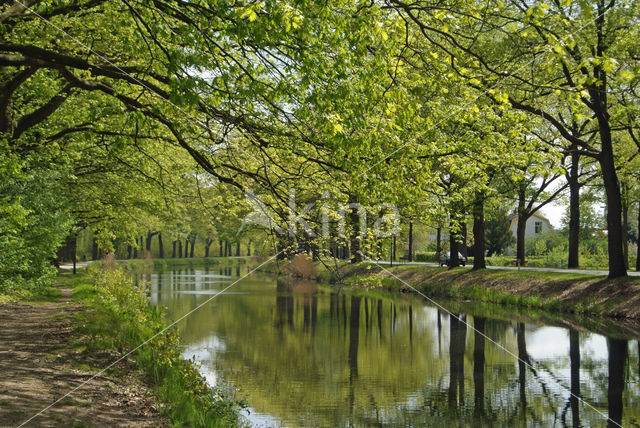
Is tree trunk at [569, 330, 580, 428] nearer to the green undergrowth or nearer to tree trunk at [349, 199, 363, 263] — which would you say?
the green undergrowth

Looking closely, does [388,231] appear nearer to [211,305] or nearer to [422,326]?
[422,326]

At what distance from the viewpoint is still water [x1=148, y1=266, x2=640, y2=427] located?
10133mm

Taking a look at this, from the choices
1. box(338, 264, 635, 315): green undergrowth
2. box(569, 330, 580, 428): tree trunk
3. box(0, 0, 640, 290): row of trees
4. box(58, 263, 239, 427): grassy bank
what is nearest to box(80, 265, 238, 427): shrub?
box(58, 263, 239, 427): grassy bank

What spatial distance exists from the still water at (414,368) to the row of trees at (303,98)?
2.86 metres

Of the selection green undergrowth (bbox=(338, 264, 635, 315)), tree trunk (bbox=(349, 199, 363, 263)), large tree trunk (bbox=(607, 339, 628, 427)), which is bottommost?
large tree trunk (bbox=(607, 339, 628, 427))

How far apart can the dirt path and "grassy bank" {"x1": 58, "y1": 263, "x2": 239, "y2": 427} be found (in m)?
0.28

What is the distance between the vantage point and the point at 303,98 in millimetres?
7992

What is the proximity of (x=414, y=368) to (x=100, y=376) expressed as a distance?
7.35m

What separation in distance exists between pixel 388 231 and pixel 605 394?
22.7 feet

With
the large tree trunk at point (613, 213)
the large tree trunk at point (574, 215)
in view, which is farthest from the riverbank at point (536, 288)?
the large tree trunk at point (574, 215)

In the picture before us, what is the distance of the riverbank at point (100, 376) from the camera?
736cm

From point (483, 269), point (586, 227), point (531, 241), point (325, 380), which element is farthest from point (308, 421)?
point (586, 227)

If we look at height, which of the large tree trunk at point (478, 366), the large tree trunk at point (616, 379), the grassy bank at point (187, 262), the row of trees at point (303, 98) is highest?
the row of trees at point (303, 98)

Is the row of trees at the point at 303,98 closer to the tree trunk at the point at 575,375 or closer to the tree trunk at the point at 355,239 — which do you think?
the tree trunk at the point at 355,239
